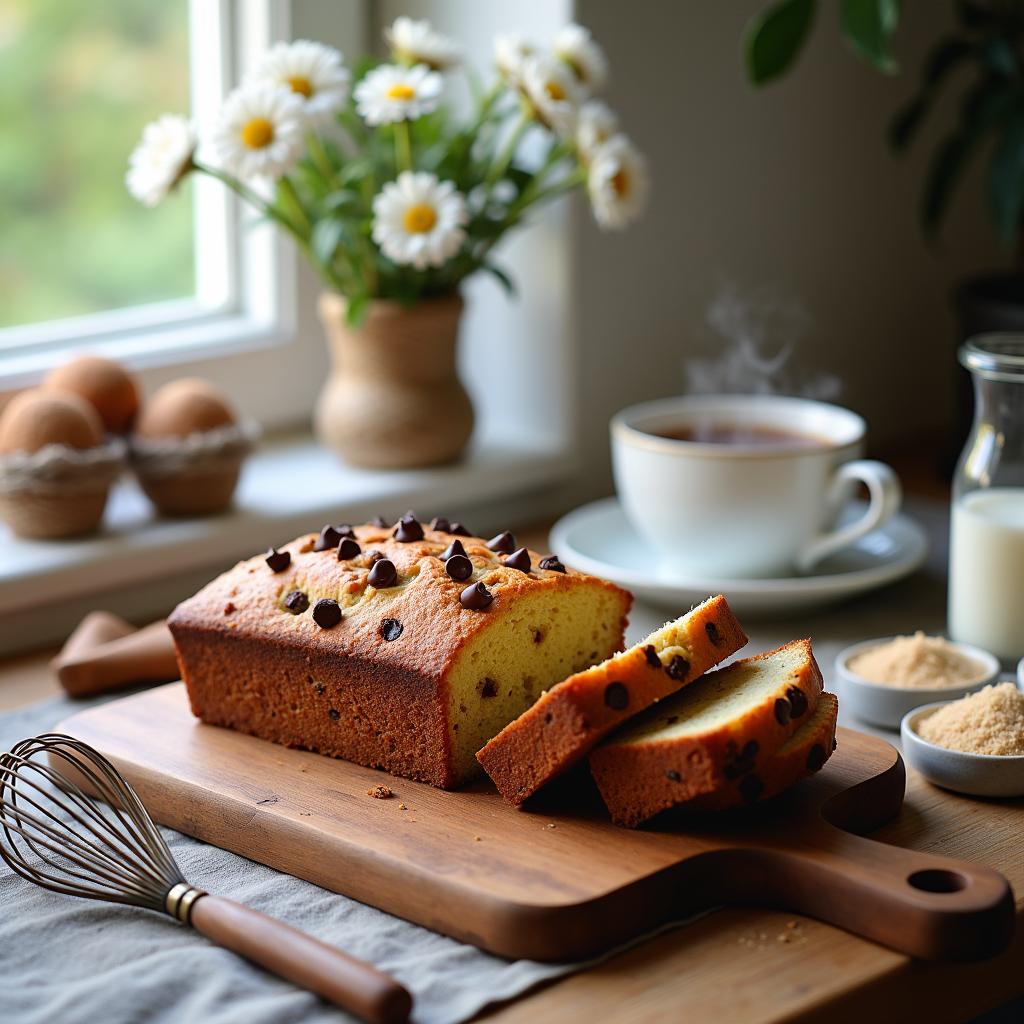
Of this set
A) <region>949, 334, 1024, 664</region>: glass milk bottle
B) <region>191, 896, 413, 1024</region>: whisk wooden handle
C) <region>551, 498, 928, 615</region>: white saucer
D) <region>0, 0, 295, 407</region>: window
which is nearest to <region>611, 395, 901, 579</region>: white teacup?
<region>551, 498, 928, 615</region>: white saucer

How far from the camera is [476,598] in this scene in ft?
3.67

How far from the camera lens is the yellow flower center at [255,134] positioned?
1602mm

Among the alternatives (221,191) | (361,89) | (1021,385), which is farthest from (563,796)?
(221,191)

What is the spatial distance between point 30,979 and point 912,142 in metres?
1.82

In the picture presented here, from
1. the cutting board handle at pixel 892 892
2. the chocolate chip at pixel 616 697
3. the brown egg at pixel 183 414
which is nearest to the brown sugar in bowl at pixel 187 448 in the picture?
the brown egg at pixel 183 414

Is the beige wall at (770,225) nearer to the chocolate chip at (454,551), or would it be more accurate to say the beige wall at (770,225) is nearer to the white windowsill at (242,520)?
the white windowsill at (242,520)

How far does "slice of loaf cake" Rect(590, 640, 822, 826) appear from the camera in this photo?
1011 mm

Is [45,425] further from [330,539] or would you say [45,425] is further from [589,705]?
[589,705]

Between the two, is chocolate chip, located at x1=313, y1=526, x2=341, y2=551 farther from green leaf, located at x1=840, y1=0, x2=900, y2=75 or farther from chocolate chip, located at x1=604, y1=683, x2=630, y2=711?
green leaf, located at x1=840, y1=0, x2=900, y2=75

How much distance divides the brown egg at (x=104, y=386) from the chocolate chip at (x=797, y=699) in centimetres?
89

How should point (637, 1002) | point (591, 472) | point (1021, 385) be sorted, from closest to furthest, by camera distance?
1. point (637, 1002)
2. point (1021, 385)
3. point (591, 472)

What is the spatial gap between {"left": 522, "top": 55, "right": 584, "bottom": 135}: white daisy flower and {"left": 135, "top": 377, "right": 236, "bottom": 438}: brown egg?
47cm

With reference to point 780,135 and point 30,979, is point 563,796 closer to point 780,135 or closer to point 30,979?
point 30,979

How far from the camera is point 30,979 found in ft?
3.09
